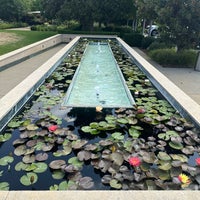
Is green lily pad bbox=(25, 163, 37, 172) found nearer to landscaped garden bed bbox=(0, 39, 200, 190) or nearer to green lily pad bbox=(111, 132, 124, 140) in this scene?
landscaped garden bed bbox=(0, 39, 200, 190)

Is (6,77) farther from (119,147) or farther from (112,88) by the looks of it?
(119,147)

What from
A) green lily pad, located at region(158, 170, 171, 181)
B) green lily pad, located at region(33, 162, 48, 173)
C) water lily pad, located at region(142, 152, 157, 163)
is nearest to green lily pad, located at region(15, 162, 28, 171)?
green lily pad, located at region(33, 162, 48, 173)

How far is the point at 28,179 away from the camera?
93.0 inches

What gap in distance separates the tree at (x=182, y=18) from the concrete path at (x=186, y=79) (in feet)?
4.30

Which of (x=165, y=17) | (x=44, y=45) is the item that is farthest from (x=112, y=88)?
(x=44, y=45)

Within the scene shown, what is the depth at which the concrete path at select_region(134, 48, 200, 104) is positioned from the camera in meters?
6.09

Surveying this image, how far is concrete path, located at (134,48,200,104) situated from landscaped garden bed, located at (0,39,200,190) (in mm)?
1999

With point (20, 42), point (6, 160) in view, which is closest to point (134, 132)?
point (6, 160)

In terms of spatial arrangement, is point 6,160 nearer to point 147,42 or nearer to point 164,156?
point 164,156

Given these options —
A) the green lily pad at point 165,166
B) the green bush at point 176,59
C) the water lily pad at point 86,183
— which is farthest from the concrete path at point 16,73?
the green bush at point 176,59

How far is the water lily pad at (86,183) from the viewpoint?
227 centimetres

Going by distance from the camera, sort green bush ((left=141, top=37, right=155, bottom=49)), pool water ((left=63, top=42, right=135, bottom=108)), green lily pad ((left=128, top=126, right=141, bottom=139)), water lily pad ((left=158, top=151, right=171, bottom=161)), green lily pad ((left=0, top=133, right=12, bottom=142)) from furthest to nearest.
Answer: green bush ((left=141, top=37, right=155, bottom=49))
pool water ((left=63, top=42, right=135, bottom=108))
green lily pad ((left=128, top=126, right=141, bottom=139))
green lily pad ((left=0, top=133, right=12, bottom=142))
water lily pad ((left=158, top=151, right=171, bottom=161))

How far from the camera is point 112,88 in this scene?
5719 millimetres

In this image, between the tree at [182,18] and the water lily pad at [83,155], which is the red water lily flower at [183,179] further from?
the tree at [182,18]
